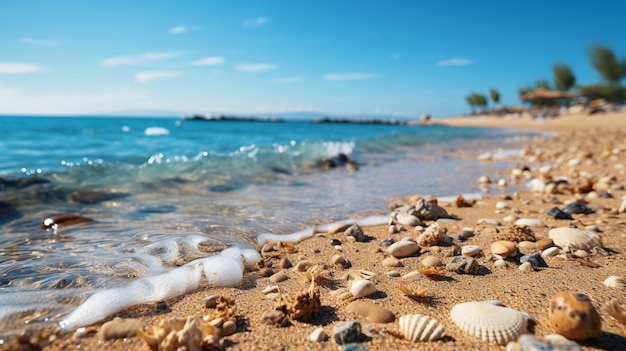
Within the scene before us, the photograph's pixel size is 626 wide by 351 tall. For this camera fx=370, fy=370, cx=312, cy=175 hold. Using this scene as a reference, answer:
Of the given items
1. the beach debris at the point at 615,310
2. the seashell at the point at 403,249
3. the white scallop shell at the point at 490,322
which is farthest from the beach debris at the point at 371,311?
the beach debris at the point at 615,310

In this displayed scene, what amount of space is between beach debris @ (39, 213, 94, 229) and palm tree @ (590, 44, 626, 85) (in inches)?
2074

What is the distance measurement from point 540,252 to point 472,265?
619 millimetres

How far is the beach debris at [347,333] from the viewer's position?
1.49 meters

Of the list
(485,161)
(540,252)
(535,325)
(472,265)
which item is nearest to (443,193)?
(540,252)

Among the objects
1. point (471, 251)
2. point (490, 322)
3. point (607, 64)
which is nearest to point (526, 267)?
point (471, 251)

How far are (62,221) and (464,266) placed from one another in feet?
11.6

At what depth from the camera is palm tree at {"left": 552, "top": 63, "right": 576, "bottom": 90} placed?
165 ft

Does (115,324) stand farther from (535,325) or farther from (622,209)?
(622,209)

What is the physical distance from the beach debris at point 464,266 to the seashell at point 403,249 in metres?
0.34

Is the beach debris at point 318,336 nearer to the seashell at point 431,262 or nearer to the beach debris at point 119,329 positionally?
the beach debris at point 119,329

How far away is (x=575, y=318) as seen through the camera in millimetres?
1382

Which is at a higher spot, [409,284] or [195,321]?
[195,321]

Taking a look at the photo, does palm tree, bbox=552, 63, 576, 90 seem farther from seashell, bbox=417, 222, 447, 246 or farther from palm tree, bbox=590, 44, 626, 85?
seashell, bbox=417, 222, 447, 246

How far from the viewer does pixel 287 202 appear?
4562 mm
